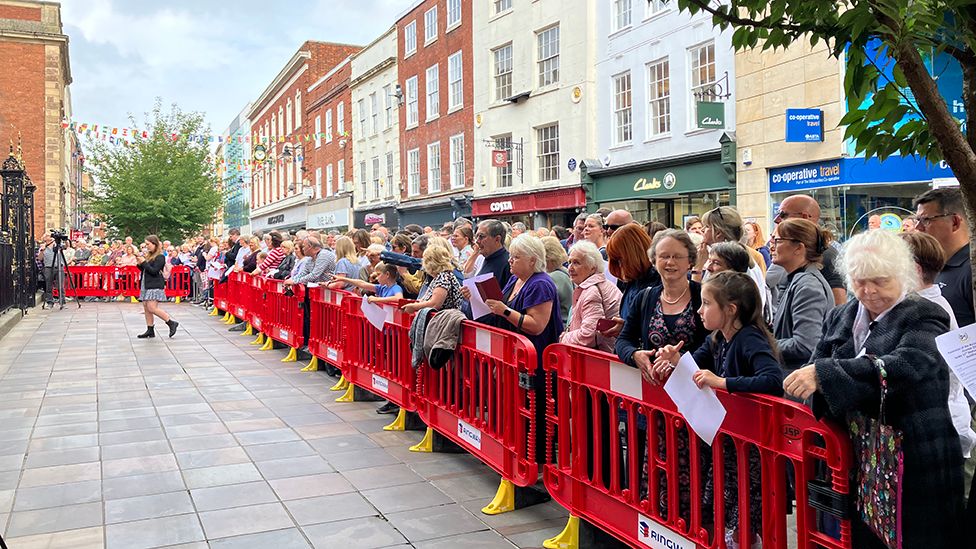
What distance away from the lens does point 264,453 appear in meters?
6.30

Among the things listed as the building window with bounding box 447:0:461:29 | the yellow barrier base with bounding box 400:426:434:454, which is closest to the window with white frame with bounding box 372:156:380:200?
the building window with bounding box 447:0:461:29

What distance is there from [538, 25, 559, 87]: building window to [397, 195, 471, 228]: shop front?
5.52 meters

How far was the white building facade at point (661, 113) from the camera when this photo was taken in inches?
651

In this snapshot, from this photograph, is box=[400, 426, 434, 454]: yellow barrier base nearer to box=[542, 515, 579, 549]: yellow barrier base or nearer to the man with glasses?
box=[542, 515, 579, 549]: yellow barrier base

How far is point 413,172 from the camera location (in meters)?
31.9

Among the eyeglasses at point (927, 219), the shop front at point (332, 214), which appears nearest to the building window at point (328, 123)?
the shop front at point (332, 214)

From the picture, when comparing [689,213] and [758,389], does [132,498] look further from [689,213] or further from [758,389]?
[689,213]

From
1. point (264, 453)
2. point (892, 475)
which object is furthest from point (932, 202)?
point (264, 453)

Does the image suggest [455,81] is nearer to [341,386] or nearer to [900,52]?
[341,386]

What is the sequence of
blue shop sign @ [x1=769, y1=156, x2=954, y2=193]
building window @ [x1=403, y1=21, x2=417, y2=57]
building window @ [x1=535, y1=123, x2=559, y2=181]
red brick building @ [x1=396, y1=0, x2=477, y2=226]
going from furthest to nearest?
1. building window @ [x1=403, y1=21, x2=417, y2=57]
2. red brick building @ [x1=396, y1=0, x2=477, y2=226]
3. building window @ [x1=535, y1=123, x2=559, y2=181]
4. blue shop sign @ [x1=769, y1=156, x2=954, y2=193]

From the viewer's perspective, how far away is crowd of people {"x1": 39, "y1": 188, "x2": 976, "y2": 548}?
2576 mm

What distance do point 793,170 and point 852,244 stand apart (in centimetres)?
1299

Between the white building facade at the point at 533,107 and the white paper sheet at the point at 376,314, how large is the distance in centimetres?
1414

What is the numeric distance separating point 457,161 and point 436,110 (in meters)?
2.73
